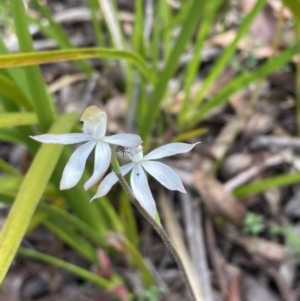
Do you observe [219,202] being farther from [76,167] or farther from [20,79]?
[76,167]

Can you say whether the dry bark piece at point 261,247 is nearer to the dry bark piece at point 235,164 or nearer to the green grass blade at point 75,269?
the dry bark piece at point 235,164

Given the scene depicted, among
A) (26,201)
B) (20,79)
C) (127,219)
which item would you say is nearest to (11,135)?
(20,79)

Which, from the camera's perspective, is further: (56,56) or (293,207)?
(293,207)

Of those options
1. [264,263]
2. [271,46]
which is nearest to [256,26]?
[271,46]

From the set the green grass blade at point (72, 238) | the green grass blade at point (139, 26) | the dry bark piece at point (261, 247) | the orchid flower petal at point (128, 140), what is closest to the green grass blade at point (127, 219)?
the green grass blade at point (72, 238)

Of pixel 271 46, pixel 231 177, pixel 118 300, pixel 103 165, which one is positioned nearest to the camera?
pixel 103 165

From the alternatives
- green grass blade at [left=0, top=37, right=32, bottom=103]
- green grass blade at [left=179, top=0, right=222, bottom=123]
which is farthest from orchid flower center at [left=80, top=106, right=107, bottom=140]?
green grass blade at [left=179, top=0, right=222, bottom=123]

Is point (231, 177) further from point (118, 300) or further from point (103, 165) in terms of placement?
point (103, 165)
